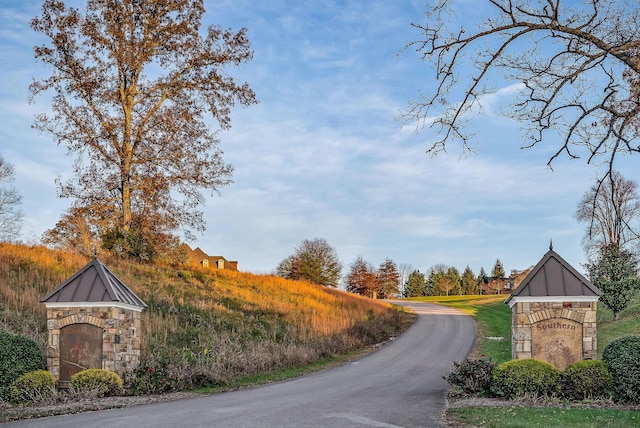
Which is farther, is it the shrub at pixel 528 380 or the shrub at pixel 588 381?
the shrub at pixel 528 380

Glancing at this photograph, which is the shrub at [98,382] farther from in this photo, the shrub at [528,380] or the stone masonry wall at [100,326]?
the shrub at [528,380]

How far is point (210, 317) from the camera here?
21734 millimetres

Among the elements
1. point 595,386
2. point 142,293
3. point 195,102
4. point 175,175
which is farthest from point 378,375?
point 195,102

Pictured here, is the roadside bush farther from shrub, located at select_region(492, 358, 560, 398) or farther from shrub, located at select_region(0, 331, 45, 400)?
shrub, located at select_region(492, 358, 560, 398)

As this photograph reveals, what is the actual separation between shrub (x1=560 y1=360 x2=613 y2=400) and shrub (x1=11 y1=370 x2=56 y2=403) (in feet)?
35.8

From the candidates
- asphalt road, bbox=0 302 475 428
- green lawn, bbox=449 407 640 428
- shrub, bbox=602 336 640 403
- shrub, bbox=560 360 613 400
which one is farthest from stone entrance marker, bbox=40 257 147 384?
shrub, bbox=602 336 640 403

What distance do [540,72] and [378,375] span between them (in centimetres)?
1180

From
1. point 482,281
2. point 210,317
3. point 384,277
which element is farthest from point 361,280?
point 210,317

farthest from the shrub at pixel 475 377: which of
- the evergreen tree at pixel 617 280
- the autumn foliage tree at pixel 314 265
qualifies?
the autumn foliage tree at pixel 314 265

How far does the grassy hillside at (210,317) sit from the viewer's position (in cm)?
1656

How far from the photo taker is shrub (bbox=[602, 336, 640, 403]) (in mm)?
11469

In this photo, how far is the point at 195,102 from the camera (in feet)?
100

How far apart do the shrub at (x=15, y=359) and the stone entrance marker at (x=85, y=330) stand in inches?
16.1

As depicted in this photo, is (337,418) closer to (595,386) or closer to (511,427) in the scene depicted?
(511,427)
